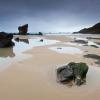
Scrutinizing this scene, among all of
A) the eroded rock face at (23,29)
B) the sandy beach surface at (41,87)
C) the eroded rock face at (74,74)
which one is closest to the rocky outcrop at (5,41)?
the sandy beach surface at (41,87)

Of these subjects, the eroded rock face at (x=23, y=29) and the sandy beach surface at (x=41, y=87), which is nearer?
the sandy beach surface at (x=41, y=87)

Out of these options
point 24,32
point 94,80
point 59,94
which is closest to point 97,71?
point 94,80

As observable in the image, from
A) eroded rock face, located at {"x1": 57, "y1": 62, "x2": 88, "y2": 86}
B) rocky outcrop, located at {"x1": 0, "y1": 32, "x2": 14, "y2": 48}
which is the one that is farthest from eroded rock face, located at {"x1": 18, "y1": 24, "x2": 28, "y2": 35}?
eroded rock face, located at {"x1": 57, "y1": 62, "x2": 88, "y2": 86}

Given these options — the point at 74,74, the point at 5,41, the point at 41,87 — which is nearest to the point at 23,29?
the point at 5,41

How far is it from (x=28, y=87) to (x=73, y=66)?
3.44 m

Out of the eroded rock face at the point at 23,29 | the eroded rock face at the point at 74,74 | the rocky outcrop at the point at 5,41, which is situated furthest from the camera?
the eroded rock face at the point at 23,29

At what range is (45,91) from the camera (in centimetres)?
1062

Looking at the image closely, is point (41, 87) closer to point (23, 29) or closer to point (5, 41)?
point (5, 41)

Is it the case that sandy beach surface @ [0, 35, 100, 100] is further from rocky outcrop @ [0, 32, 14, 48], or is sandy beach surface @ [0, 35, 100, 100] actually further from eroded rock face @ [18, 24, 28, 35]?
eroded rock face @ [18, 24, 28, 35]

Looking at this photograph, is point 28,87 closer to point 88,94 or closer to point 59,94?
point 59,94

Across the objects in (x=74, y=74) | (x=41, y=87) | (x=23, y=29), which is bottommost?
(x=41, y=87)

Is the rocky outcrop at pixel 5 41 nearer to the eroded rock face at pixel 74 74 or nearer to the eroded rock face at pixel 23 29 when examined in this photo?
the eroded rock face at pixel 74 74

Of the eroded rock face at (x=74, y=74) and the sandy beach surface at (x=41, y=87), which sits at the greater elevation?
the eroded rock face at (x=74, y=74)

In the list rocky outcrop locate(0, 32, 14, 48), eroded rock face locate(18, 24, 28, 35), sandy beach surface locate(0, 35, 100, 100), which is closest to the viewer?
sandy beach surface locate(0, 35, 100, 100)
